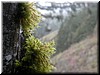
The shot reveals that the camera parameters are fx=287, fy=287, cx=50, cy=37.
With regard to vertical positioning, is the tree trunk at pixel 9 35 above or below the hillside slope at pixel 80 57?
above

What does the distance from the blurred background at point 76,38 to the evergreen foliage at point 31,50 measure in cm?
3129

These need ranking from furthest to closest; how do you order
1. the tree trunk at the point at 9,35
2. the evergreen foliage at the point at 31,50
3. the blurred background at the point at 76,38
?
the blurred background at the point at 76,38 < the evergreen foliage at the point at 31,50 < the tree trunk at the point at 9,35

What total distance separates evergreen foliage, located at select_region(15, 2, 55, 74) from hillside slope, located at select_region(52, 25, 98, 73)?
33007 mm

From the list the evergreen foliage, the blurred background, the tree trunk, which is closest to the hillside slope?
the blurred background

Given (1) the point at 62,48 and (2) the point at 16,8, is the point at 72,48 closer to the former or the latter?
(1) the point at 62,48

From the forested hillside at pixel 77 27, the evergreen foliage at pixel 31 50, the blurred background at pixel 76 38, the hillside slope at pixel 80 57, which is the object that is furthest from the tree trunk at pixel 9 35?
the forested hillside at pixel 77 27

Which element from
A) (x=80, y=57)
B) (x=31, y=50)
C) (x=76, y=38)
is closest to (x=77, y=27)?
(x=76, y=38)

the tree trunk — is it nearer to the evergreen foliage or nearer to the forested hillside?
the evergreen foliage

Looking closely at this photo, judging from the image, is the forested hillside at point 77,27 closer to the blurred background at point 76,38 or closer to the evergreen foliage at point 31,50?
the blurred background at point 76,38

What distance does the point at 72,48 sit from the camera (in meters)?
49.6

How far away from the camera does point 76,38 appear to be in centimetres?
5203

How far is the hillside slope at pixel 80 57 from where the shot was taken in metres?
39.4

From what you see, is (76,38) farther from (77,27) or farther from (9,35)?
(9,35)

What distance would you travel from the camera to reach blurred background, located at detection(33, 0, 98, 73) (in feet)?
136
